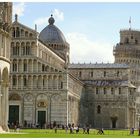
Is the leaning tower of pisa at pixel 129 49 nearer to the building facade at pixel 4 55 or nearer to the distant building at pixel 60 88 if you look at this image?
the distant building at pixel 60 88

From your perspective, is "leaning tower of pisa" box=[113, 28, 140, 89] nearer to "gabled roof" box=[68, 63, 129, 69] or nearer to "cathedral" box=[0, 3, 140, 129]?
"cathedral" box=[0, 3, 140, 129]

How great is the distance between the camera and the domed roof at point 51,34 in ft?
425

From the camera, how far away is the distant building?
9938 cm

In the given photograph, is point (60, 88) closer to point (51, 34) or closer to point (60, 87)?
point (60, 87)

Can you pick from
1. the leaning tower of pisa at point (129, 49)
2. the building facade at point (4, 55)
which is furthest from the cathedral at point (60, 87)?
the building facade at point (4, 55)

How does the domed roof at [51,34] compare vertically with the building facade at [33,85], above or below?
above

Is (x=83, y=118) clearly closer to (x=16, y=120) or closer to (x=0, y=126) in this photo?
(x=16, y=120)

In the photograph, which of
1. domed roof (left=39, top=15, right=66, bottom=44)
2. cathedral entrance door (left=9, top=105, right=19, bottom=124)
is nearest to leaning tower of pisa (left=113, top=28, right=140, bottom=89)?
domed roof (left=39, top=15, right=66, bottom=44)

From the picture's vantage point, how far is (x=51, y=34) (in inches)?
5118

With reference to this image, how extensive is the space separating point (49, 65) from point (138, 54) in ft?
177

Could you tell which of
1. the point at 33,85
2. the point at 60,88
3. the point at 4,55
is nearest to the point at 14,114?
the point at 33,85

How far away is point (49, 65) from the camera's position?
99062 mm

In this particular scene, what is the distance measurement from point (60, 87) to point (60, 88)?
0.20 meters

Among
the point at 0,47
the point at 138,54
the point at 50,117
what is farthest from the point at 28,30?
the point at 138,54
